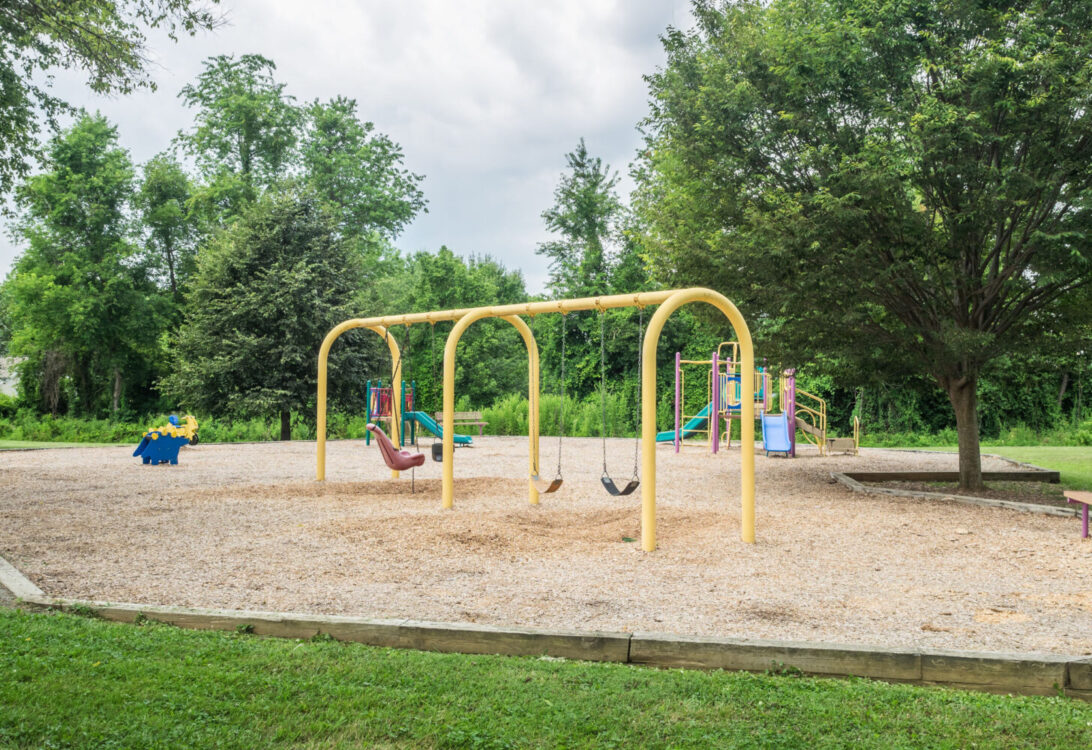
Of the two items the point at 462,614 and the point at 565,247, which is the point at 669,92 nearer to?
the point at 462,614

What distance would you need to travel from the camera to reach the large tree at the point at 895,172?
8.94 meters

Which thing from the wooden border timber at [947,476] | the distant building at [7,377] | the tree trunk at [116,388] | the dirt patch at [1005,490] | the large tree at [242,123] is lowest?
the dirt patch at [1005,490]

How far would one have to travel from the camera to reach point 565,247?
34219mm

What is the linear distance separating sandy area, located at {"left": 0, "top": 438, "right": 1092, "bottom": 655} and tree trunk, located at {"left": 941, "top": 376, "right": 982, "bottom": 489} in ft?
5.14

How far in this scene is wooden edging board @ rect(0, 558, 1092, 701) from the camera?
11.7 ft

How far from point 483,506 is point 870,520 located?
4.34 m

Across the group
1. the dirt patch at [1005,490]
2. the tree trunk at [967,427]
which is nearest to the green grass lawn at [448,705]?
the dirt patch at [1005,490]

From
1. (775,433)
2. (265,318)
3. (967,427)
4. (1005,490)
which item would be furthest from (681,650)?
(265,318)

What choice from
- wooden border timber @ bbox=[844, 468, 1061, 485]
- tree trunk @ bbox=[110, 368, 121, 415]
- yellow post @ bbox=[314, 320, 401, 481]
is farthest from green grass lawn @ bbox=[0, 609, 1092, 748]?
tree trunk @ bbox=[110, 368, 121, 415]

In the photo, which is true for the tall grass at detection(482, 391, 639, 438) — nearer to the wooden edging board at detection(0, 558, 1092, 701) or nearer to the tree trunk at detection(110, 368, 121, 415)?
the tree trunk at detection(110, 368, 121, 415)

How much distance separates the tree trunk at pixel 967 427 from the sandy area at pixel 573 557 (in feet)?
5.14

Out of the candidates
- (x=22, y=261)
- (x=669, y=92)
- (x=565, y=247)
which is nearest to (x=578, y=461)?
(x=669, y=92)

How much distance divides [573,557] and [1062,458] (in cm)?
1493

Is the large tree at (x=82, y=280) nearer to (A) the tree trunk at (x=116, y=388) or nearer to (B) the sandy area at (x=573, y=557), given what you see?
(A) the tree trunk at (x=116, y=388)
